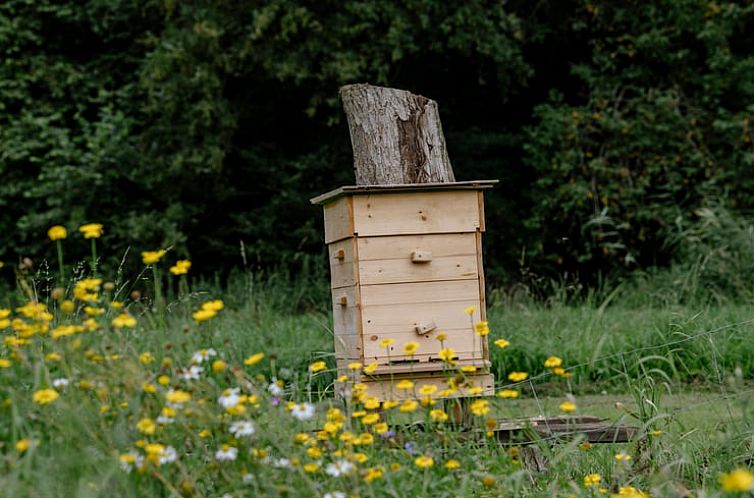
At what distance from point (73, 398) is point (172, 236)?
9514mm

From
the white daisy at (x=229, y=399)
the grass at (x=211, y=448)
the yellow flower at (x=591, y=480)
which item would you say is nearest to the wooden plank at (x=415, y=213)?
the grass at (x=211, y=448)

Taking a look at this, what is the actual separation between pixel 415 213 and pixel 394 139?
1.73ft

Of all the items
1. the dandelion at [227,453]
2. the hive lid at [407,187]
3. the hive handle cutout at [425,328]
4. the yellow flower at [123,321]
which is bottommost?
the hive handle cutout at [425,328]

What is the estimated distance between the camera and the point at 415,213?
15.2 feet

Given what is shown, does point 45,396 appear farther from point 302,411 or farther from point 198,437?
point 302,411

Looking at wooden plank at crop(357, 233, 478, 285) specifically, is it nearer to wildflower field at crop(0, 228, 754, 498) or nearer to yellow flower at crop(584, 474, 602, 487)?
wildflower field at crop(0, 228, 754, 498)

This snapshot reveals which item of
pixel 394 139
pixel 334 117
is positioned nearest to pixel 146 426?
pixel 394 139

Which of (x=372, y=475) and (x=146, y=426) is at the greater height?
(x=146, y=426)

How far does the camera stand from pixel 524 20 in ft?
44.5

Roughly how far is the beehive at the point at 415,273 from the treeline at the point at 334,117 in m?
7.38

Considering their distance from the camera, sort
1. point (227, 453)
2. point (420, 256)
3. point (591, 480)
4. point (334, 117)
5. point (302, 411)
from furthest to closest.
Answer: point (334, 117), point (420, 256), point (591, 480), point (302, 411), point (227, 453)

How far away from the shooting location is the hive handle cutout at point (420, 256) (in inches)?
181

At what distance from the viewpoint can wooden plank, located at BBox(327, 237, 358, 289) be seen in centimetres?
458

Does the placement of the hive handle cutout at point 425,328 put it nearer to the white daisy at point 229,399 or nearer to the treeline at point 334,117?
the white daisy at point 229,399
